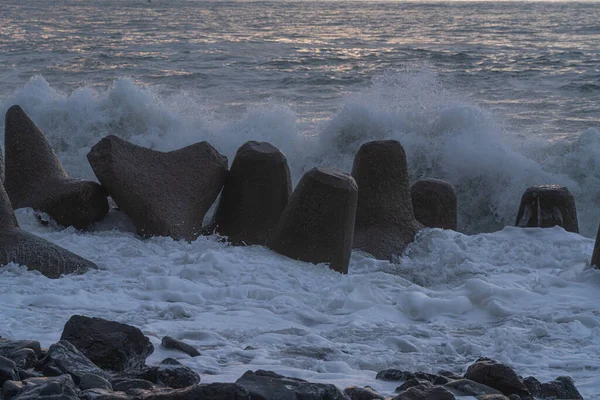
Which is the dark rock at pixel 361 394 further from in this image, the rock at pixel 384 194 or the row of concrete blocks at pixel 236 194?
the rock at pixel 384 194

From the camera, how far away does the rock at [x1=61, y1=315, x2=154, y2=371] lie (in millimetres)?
3836

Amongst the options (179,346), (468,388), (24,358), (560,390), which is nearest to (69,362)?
(24,358)

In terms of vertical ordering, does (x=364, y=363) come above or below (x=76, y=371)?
below

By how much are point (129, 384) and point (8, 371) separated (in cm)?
47

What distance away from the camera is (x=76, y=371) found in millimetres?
3492

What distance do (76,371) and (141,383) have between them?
0.28 metres

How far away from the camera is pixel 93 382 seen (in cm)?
338

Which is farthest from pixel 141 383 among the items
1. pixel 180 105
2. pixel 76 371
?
pixel 180 105

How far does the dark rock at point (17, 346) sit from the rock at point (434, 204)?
417 centimetres

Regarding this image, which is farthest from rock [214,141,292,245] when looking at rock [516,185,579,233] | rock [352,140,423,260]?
rock [516,185,579,233]

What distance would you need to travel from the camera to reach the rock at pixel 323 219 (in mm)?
5816

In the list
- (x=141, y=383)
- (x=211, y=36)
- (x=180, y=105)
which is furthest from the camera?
(x=211, y=36)

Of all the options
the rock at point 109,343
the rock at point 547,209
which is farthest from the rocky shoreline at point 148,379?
the rock at point 547,209

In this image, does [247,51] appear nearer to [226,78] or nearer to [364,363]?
[226,78]
